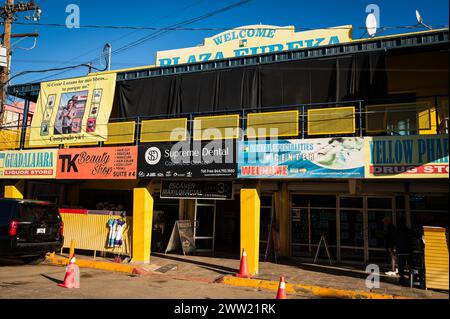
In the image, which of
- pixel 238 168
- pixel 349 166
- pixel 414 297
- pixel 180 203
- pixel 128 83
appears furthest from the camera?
pixel 180 203

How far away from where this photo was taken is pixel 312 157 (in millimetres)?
10453

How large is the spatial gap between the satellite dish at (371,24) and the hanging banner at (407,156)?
5.02 m

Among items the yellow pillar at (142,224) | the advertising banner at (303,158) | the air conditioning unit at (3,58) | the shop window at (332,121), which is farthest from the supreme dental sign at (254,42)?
the yellow pillar at (142,224)

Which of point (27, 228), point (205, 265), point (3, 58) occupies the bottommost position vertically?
point (205, 265)

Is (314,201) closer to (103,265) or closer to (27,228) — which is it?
(103,265)

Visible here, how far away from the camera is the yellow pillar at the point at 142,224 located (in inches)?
485

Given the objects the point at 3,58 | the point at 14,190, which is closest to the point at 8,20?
the point at 3,58

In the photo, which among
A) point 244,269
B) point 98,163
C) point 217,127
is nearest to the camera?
point 244,269

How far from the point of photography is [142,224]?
1245 centimetres

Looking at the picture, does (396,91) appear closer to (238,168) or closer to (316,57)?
(316,57)

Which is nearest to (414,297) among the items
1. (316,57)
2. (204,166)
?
(204,166)

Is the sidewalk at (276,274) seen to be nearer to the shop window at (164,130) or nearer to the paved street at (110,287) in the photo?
the paved street at (110,287)

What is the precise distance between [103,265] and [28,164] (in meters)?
5.58
